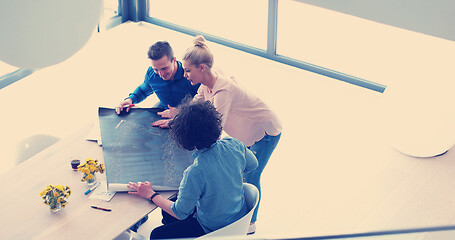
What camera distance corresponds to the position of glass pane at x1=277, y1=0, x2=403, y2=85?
5.26 meters

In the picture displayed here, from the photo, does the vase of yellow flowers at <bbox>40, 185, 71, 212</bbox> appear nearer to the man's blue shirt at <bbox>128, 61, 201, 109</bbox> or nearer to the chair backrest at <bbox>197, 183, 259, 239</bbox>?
the chair backrest at <bbox>197, 183, 259, 239</bbox>

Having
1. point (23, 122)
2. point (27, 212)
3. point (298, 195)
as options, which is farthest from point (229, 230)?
point (23, 122)

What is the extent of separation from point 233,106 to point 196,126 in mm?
662

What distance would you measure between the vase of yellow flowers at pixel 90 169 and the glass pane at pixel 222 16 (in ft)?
11.7

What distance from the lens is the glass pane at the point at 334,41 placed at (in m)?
5.26

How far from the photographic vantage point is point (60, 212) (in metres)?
2.38

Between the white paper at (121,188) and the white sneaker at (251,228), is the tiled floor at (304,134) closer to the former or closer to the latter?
the white sneaker at (251,228)

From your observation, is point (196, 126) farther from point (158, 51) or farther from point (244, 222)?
point (158, 51)

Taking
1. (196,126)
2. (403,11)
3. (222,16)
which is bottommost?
(222,16)

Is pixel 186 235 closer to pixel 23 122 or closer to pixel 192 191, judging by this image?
pixel 192 191

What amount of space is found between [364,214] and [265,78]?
2133 millimetres

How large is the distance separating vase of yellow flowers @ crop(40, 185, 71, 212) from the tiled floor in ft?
3.58

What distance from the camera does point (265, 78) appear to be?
17.5 ft

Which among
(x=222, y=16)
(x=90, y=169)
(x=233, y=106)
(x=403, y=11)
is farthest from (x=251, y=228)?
(x=222, y=16)
